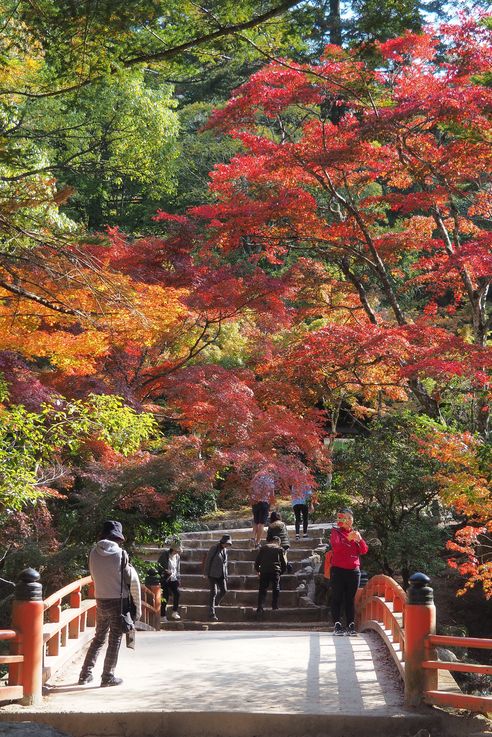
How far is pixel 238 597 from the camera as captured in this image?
1711cm

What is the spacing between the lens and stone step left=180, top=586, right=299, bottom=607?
16938 millimetres

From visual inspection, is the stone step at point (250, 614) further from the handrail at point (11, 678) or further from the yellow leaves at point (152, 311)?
the handrail at point (11, 678)

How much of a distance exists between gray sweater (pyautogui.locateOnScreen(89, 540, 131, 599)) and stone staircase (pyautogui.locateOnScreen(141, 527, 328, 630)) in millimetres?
8402

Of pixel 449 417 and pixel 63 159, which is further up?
pixel 63 159

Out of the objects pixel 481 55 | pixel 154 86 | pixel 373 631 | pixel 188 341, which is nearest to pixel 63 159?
pixel 154 86

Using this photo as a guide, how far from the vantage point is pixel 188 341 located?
19.2 meters

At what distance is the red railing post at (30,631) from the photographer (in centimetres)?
687

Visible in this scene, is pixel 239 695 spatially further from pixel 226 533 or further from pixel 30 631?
pixel 226 533

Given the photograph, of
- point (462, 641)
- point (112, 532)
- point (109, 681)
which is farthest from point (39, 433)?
point (462, 641)

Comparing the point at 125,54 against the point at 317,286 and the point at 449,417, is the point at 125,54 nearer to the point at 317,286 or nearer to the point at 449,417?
the point at 317,286

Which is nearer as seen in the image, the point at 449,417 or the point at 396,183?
the point at 396,183

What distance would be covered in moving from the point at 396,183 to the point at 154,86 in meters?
16.2

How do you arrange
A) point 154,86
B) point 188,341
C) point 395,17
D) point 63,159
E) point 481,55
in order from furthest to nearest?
point 154,86 < point 63,159 < point 188,341 < point 481,55 < point 395,17

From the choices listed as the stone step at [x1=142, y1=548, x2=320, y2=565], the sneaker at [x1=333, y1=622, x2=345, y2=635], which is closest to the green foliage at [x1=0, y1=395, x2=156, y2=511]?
the sneaker at [x1=333, y1=622, x2=345, y2=635]
